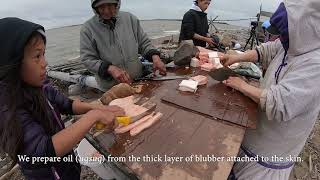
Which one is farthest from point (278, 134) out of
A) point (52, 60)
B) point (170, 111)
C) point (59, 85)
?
point (52, 60)

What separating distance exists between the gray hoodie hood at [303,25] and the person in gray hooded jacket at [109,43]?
1.47 metres

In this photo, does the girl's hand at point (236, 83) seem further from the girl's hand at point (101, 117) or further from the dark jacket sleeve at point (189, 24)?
the dark jacket sleeve at point (189, 24)

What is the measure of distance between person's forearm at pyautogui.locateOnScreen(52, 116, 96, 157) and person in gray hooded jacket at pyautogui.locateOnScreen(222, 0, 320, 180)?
1331 millimetres

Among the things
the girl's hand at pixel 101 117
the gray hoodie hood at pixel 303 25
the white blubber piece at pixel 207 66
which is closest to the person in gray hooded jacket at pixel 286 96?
the gray hoodie hood at pixel 303 25

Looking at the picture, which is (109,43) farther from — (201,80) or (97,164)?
(97,164)

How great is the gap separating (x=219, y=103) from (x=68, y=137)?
1.31m

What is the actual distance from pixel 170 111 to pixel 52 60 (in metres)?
9.77

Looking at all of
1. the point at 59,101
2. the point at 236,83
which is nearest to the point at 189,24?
the point at 236,83

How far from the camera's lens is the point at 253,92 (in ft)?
6.86

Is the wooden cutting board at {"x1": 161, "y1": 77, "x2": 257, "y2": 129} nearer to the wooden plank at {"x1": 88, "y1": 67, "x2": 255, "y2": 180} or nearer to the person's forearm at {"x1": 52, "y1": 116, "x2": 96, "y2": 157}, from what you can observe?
the wooden plank at {"x1": 88, "y1": 67, "x2": 255, "y2": 180}

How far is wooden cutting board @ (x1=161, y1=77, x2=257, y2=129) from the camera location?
1.96 meters

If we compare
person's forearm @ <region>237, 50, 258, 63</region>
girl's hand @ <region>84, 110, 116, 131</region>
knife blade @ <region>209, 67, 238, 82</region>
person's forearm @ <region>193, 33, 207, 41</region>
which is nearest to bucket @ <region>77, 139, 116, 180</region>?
girl's hand @ <region>84, 110, 116, 131</region>

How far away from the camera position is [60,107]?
6.66 feet

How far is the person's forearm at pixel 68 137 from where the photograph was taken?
4.63 ft
